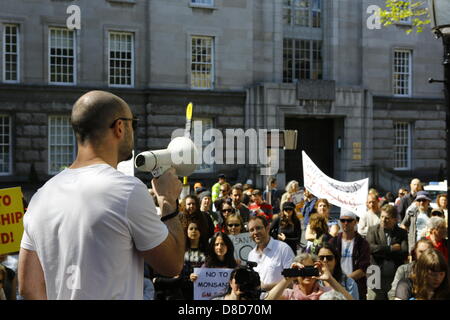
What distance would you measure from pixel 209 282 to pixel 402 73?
2917 cm

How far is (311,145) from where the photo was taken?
1331 inches

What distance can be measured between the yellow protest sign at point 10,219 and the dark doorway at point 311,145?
81.4ft

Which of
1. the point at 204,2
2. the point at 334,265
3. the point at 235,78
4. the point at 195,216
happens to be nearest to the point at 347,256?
the point at 334,265

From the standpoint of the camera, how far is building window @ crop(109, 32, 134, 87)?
98.5 feet

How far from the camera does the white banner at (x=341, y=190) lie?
13613 millimetres

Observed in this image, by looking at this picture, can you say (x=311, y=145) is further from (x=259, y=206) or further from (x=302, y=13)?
(x=259, y=206)

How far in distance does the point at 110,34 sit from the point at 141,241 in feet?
91.6

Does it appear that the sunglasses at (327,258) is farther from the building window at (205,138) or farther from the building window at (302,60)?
the building window at (302,60)

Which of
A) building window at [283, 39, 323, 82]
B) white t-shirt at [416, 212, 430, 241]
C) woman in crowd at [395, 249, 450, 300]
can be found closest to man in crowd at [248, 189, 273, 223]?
white t-shirt at [416, 212, 430, 241]

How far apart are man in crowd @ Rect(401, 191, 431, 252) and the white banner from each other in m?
0.94

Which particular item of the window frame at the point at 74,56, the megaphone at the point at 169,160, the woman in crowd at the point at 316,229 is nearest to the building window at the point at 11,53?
the window frame at the point at 74,56
